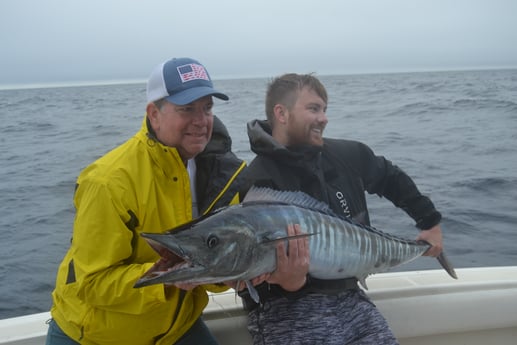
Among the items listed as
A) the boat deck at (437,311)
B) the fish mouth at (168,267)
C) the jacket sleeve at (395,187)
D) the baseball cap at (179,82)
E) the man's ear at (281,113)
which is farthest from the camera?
the jacket sleeve at (395,187)

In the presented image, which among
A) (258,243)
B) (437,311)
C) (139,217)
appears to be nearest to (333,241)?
(258,243)

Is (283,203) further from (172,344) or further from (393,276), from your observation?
(393,276)

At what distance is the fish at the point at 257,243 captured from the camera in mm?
2051

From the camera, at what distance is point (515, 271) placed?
3.95m

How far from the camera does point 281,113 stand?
350 centimetres

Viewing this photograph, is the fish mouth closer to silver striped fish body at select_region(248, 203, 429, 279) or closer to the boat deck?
silver striped fish body at select_region(248, 203, 429, 279)

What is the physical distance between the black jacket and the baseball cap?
24.3 inches

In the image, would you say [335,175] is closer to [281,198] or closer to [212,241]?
[281,198]

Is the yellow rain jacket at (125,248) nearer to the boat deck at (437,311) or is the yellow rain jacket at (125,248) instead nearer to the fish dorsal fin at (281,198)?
the fish dorsal fin at (281,198)

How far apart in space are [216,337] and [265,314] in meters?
0.45

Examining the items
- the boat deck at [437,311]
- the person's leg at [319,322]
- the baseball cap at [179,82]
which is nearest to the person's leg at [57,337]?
the boat deck at [437,311]

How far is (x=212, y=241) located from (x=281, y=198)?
546 millimetres

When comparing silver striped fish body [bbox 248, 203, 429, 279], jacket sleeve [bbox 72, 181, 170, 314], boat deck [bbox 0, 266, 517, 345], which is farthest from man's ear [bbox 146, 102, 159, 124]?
boat deck [bbox 0, 266, 517, 345]

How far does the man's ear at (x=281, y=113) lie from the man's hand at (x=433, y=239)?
1.19 metres
